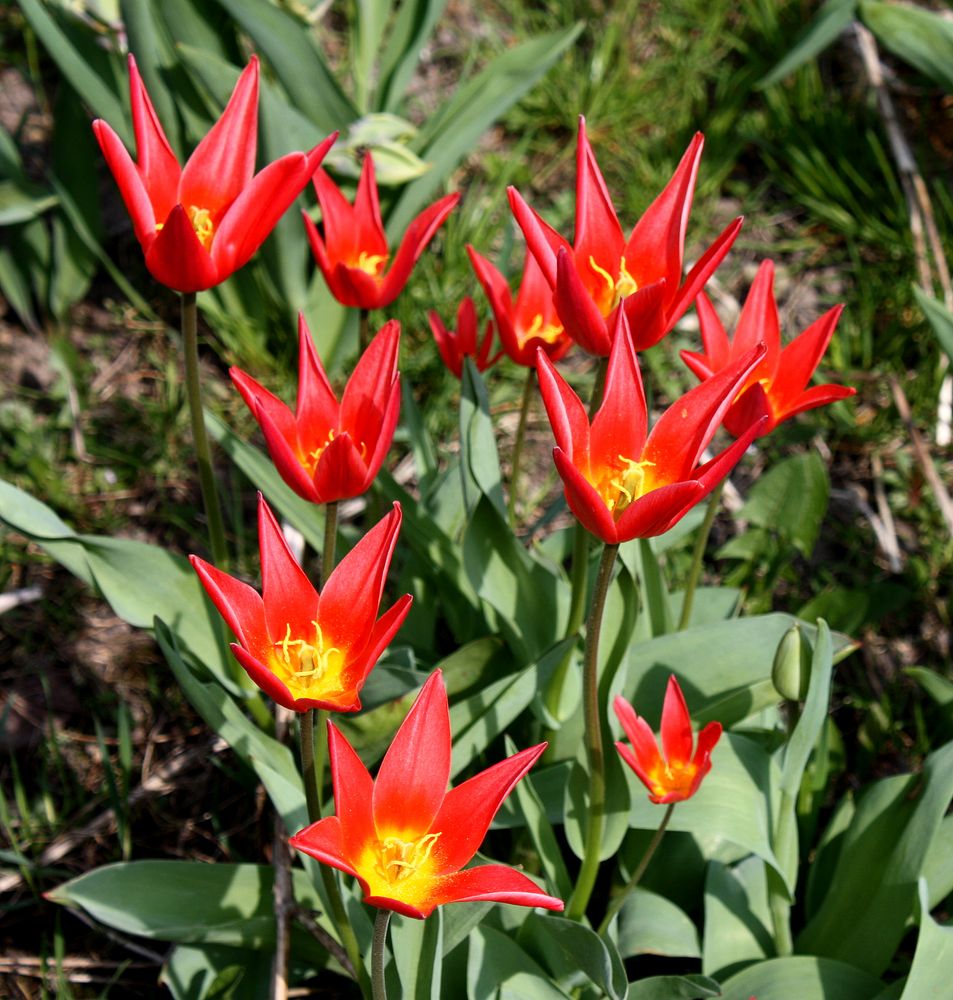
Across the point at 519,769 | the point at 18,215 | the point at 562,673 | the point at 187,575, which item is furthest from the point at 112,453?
the point at 519,769

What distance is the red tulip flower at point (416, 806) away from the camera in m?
1.24

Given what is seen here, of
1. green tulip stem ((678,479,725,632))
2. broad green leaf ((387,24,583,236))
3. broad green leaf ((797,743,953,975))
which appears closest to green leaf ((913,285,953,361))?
green tulip stem ((678,479,725,632))

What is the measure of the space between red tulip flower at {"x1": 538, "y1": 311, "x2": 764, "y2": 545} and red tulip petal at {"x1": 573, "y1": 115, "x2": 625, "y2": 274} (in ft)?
0.78

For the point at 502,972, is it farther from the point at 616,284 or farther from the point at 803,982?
the point at 616,284

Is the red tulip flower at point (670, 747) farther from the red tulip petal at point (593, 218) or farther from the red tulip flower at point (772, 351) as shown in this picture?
the red tulip petal at point (593, 218)

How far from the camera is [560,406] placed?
1298 mm

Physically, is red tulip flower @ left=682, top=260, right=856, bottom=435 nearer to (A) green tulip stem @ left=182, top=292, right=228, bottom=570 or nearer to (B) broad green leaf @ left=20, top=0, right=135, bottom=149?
(A) green tulip stem @ left=182, top=292, right=228, bottom=570

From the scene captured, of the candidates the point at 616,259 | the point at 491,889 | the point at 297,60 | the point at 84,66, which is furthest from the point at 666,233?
the point at 84,66

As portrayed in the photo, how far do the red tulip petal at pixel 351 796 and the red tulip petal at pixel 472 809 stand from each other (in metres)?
0.08

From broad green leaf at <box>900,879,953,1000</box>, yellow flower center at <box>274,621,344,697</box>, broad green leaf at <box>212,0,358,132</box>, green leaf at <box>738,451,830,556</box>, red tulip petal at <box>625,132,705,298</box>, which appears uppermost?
broad green leaf at <box>212,0,358,132</box>

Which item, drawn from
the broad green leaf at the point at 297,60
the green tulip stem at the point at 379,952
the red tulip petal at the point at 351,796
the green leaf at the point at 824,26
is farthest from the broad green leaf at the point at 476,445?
the green leaf at the point at 824,26

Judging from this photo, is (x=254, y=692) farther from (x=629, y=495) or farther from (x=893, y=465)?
(x=893, y=465)

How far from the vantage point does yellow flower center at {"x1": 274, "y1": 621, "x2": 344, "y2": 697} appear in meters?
1.40

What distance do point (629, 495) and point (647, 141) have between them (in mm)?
2286
